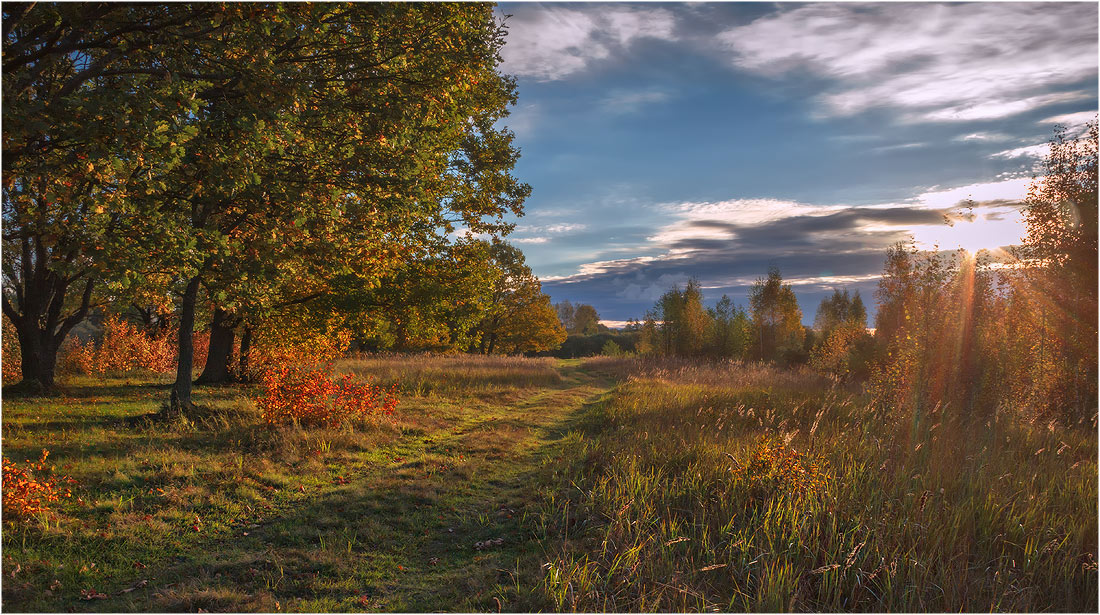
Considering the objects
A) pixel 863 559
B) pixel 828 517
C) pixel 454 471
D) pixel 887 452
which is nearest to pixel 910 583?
pixel 863 559

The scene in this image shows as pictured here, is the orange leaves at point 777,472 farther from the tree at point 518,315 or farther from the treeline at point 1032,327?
the tree at point 518,315

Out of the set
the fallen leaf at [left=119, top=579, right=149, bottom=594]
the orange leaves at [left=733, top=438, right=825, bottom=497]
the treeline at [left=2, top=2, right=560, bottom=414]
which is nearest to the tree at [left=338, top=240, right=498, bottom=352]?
the treeline at [left=2, top=2, right=560, bottom=414]

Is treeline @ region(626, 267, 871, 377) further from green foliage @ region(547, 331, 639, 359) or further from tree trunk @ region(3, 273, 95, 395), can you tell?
tree trunk @ region(3, 273, 95, 395)

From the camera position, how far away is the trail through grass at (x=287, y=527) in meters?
5.13

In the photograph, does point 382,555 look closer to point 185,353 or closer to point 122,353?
point 185,353

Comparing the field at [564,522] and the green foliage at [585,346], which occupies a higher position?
the field at [564,522]

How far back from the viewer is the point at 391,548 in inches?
253

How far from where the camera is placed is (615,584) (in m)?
4.75

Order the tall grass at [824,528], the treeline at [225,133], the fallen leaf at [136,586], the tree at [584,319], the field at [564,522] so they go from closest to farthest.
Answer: the tall grass at [824,528] < the field at [564,522] < the fallen leaf at [136,586] < the treeline at [225,133] < the tree at [584,319]

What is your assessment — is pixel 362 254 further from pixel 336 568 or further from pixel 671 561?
pixel 671 561

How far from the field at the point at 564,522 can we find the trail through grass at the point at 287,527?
0.11 feet

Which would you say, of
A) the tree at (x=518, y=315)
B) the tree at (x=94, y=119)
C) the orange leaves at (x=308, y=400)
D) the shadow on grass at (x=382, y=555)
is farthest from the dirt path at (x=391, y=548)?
the tree at (x=518, y=315)

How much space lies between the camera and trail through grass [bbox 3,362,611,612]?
5.13 meters

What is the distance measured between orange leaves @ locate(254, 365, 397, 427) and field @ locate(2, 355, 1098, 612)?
51 cm
